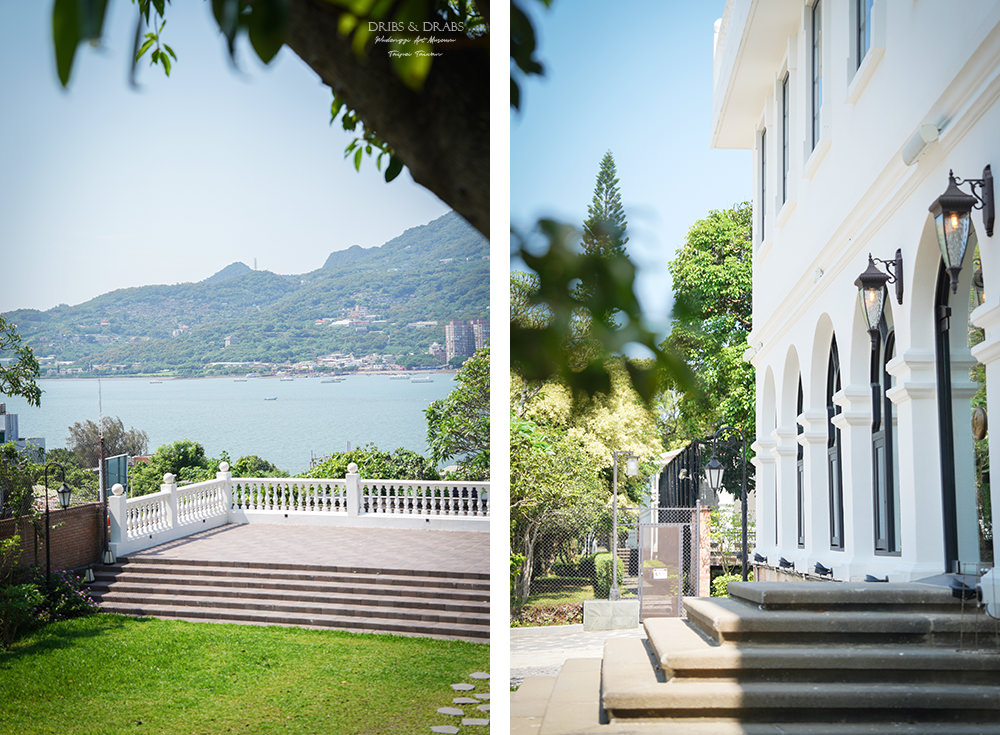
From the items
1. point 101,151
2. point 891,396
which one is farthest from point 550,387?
point 101,151

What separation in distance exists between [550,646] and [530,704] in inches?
13.2

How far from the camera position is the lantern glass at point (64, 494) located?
3.55m

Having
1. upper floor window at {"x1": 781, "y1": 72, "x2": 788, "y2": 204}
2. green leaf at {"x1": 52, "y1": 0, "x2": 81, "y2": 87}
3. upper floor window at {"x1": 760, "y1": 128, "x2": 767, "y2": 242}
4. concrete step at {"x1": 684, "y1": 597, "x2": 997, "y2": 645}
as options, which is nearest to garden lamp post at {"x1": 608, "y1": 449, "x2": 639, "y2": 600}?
concrete step at {"x1": 684, "y1": 597, "x2": 997, "y2": 645}

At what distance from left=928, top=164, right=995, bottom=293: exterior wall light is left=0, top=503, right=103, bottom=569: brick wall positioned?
3124 mm

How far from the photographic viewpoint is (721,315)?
371 centimetres

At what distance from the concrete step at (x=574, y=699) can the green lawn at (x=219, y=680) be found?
0.86 ft

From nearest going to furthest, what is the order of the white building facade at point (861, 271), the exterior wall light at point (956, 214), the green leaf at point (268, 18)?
the green leaf at point (268, 18), the exterior wall light at point (956, 214), the white building facade at point (861, 271)

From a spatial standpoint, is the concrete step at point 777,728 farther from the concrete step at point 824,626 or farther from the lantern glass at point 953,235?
the lantern glass at point 953,235

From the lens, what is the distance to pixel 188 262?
3.57m

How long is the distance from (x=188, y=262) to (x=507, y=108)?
143cm

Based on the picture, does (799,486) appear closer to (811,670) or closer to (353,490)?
(811,670)

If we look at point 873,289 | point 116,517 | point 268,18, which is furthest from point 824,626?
point 116,517

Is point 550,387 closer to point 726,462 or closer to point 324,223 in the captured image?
point 726,462

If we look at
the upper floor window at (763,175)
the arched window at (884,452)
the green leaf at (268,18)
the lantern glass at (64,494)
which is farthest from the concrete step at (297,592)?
the green leaf at (268,18)
